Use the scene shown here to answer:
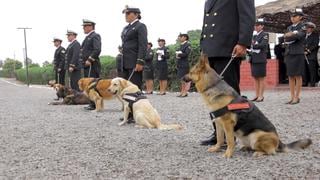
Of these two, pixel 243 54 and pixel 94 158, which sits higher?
pixel 243 54

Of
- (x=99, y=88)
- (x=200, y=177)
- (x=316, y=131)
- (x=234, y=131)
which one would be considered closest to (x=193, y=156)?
(x=234, y=131)

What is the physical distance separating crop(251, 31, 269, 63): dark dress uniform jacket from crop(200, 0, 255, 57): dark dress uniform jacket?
653cm

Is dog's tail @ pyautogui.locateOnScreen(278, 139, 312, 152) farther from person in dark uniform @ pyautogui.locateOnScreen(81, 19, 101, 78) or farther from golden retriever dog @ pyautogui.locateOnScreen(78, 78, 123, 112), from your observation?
person in dark uniform @ pyautogui.locateOnScreen(81, 19, 101, 78)

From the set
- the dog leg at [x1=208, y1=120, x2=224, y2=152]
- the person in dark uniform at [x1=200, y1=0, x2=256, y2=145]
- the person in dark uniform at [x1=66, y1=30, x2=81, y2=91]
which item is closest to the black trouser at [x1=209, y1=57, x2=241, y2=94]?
the person in dark uniform at [x1=200, y1=0, x2=256, y2=145]

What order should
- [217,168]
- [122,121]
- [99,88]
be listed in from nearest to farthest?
[217,168] → [122,121] → [99,88]

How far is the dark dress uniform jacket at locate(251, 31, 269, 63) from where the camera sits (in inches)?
473

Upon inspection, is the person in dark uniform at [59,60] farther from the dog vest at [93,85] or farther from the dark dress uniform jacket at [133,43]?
the dark dress uniform jacket at [133,43]

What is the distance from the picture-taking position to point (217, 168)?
4.62 metres

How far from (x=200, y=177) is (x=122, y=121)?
4.61 metres

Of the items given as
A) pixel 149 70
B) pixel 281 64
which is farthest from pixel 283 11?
pixel 149 70

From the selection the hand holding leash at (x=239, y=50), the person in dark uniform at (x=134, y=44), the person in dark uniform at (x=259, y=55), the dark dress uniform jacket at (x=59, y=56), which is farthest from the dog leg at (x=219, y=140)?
the dark dress uniform jacket at (x=59, y=56)

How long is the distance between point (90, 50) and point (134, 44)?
2.81m

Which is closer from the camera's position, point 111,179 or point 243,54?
point 111,179

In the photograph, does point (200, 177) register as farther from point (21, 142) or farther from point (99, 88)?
point (99, 88)
